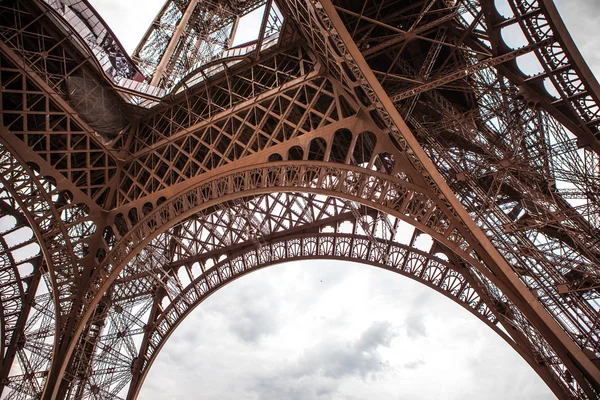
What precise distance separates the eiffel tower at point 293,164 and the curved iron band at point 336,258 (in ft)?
0.25

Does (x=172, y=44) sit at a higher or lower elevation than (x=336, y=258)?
higher

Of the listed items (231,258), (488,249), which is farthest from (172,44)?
(488,249)

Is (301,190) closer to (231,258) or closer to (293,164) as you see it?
(293,164)

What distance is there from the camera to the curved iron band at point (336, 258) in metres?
12.8

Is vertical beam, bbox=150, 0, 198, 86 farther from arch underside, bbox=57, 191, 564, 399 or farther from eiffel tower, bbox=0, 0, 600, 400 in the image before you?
arch underside, bbox=57, 191, 564, 399

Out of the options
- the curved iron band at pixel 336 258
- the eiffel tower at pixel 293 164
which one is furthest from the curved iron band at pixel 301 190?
the curved iron band at pixel 336 258

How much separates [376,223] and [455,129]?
18.2ft

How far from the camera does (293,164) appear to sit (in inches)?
463

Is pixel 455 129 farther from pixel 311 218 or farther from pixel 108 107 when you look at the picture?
pixel 108 107

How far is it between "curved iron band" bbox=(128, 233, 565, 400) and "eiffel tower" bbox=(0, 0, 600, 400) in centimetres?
8

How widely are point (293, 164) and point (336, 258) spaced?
5.59m

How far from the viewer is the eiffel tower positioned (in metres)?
8.92

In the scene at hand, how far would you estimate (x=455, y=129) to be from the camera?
10.7 meters

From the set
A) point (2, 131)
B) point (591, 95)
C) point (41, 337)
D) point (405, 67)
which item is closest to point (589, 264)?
point (591, 95)
